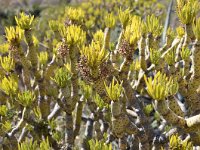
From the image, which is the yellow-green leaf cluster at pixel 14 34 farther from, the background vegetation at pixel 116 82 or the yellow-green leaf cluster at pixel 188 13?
the yellow-green leaf cluster at pixel 188 13

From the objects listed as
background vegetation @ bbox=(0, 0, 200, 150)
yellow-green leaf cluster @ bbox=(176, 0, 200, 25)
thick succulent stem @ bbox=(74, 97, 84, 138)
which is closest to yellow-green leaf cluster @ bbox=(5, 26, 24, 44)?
background vegetation @ bbox=(0, 0, 200, 150)

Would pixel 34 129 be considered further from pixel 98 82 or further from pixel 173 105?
pixel 173 105

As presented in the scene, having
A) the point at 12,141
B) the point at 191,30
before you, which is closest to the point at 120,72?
the point at 191,30

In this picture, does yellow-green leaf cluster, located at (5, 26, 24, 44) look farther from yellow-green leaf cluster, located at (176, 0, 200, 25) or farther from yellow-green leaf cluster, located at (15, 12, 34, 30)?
yellow-green leaf cluster, located at (176, 0, 200, 25)

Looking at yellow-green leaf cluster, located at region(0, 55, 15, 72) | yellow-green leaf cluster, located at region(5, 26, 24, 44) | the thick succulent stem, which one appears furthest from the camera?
the thick succulent stem

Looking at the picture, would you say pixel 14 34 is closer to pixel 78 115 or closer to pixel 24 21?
pixel 24 21

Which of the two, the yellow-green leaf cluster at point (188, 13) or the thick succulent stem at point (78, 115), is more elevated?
the yellow-green leaf cluster at point (188, 13)

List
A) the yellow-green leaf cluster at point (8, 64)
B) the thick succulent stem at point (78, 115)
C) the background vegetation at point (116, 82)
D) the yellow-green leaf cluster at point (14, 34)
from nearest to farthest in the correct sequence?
the background vegetation at point (116, 82) → the yellow-green leaf cluster at point (14, 34) → the yellow-green leaf cluster at point (8, 64) → the thick succulent stem at point (78, 115)

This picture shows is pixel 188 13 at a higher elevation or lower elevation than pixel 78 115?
higher

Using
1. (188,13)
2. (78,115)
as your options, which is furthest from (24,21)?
(188,13)

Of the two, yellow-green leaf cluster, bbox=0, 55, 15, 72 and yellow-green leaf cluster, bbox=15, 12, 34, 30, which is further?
yellow-green leaf cluster, bbox=0, 55, 15, 72

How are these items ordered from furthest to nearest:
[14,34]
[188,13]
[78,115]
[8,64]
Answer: [78,115]
[8,64]
[14,34]
[188,13]

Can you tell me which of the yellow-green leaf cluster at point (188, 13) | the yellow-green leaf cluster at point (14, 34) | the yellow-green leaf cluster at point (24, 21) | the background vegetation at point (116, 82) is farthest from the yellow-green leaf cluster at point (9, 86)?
the yellow-green leaf cluster at point (188, 13)
